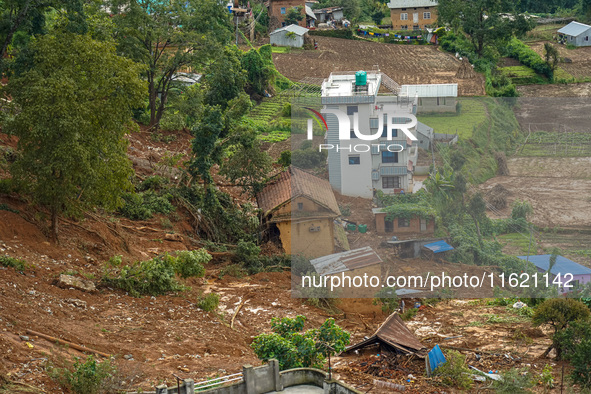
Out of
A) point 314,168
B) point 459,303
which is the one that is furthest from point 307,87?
point 459,303

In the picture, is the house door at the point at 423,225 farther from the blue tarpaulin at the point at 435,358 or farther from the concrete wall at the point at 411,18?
the concrete wall at the point at 411,18

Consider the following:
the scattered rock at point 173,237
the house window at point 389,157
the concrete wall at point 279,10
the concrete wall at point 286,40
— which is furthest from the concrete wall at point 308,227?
the concrete wall at point 279,10

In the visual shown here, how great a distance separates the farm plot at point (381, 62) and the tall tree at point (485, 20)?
6.79 ft

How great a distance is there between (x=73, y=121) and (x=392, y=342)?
8105 mm

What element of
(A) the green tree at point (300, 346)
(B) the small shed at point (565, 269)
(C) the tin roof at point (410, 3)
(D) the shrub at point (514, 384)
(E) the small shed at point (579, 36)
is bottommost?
(D) the shrub at point (514, 384)

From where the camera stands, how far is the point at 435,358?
Answer: 637 inches

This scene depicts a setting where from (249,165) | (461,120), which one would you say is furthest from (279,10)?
(249,165)

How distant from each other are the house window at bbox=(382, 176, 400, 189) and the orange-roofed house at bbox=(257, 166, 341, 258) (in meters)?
1.48

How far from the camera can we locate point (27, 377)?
1307 centimetres

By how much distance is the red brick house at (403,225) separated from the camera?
21766 millimetres

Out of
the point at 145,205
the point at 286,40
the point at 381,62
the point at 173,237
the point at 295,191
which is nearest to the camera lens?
the point at 173,237

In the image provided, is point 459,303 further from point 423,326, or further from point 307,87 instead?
point 307,87

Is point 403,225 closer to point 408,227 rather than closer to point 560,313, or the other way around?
point 408,227

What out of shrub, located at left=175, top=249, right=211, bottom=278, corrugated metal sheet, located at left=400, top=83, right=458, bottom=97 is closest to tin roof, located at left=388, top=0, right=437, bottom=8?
corrugated metal sheet, located at left=400, top=83, right=458, bottom=97
